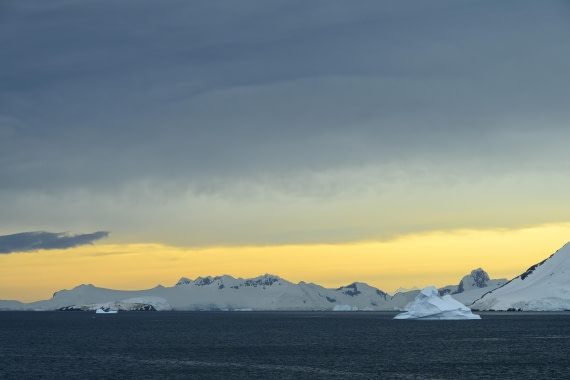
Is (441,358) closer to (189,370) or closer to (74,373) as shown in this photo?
(189,370)

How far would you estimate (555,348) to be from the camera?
123 metres

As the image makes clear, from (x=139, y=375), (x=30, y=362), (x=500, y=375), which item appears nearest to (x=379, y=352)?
(x=500, y=375)

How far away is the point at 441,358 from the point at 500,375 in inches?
801

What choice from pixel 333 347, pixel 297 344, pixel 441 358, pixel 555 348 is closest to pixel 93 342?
pixel 297 344

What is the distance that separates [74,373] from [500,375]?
52009mm

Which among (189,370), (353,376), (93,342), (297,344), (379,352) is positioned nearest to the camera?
(353,376)

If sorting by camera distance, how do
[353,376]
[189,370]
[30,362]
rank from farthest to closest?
[30,362], [189,370], [353,376]

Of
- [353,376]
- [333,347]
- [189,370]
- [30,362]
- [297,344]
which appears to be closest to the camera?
[353,376]

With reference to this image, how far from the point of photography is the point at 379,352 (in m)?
116

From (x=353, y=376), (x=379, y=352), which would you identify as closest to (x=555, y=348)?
(x=379, y=352)

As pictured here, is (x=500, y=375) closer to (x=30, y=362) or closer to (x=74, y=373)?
(x=74, y=373)

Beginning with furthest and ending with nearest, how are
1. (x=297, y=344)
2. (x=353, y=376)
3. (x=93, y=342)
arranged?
(x=93, y=342) → (x=297, y=344) → (x=353, y=376)

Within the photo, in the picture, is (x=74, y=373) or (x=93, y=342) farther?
(x=93, y=342)

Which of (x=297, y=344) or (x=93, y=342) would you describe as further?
(x=93, y=342)
